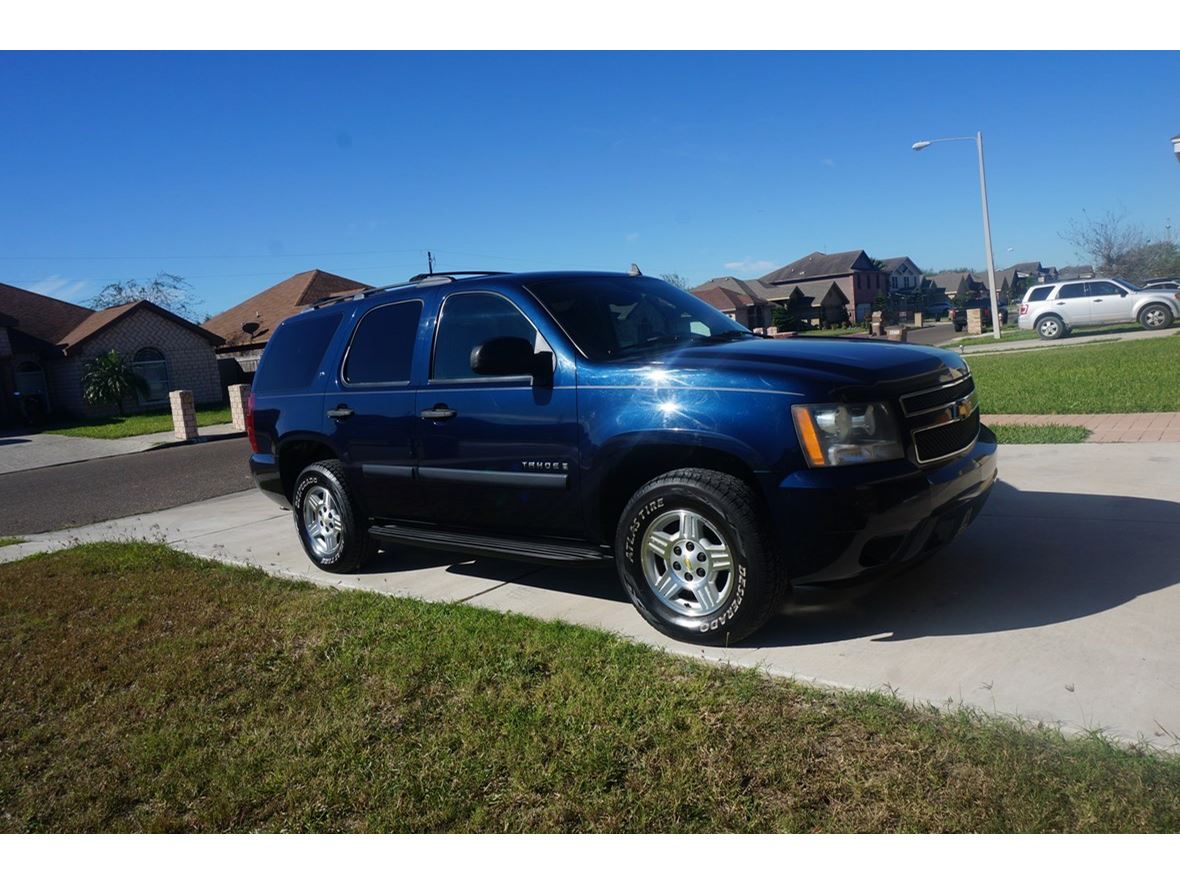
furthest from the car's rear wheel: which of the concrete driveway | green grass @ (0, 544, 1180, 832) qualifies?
green grass @ (0, 544, 1180, 832)

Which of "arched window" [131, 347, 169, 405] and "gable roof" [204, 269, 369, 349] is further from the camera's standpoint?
"gable roof" [204, 269, 369, 349]

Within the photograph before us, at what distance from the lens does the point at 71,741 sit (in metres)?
3.84

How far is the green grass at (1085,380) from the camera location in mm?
10492

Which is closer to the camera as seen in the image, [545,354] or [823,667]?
[823,667]

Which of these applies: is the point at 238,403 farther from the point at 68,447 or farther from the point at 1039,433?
the point at 1039,433

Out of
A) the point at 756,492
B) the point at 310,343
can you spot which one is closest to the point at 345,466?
the point at 310,343

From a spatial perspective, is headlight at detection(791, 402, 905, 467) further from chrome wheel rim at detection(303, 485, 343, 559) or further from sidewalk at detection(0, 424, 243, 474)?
sidewalk at detection(0, 424, 243, 474)

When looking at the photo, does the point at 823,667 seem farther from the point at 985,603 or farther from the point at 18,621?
the point at 18,621

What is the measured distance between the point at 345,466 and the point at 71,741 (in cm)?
251

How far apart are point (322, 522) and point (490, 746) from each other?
3.38 metres

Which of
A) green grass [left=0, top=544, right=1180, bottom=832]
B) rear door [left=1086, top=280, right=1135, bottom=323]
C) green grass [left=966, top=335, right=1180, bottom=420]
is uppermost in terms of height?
rear door [left=1086, top=280, right=1135, bottom=323]

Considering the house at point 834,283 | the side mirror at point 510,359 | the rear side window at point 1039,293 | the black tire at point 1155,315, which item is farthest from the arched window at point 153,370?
the house at point 834,283

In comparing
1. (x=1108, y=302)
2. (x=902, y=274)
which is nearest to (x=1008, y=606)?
(x=1108, y=302)

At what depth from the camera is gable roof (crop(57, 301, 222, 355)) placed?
3155 cm
